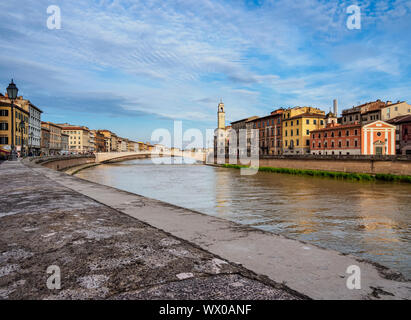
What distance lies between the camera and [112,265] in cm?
249

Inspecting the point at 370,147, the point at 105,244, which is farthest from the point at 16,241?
the point at 370,147

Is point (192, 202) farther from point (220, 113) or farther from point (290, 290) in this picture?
point (220, 113)

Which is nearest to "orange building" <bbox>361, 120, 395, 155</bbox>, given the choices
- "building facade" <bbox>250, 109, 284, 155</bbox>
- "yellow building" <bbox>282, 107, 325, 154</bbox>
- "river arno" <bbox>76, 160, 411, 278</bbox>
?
"yellow building" <bbox>282, 107, 325, 154</bbox>

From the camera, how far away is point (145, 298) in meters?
1.93

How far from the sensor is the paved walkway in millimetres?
2020

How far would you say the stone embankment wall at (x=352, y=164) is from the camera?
30.3 m

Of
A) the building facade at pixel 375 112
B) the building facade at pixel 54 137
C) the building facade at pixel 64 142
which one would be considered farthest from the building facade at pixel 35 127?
the building facade at pixel 375 112

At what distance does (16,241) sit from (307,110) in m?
61.8

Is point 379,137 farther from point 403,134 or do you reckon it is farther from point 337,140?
point 337,140

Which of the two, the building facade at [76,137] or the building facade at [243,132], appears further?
the building facade at [76,137]

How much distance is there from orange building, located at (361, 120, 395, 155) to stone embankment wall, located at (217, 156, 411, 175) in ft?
26.9

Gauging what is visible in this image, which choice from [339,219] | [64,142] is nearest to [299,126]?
A: [339,219]

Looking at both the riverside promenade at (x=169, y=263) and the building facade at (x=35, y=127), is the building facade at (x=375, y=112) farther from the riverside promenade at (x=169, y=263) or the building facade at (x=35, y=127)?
the building facade at (x=35, y=127)

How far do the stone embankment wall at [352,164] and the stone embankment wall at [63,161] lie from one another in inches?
1307
